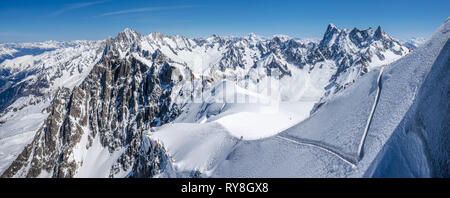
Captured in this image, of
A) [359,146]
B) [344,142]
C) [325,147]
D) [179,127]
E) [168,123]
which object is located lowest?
[168,123]

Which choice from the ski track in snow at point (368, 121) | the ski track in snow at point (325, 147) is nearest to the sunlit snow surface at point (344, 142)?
the ski track in snow at point (325, 147)

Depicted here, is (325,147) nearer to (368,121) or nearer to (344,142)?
(344,142)

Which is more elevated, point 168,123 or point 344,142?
point 344,142

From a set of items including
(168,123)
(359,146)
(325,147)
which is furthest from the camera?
(168,123)

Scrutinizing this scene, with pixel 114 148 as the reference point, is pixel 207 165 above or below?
above

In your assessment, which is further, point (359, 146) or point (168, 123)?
point (168, 123)

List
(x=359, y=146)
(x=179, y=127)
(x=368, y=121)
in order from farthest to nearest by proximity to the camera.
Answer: (x=179, y=127) < (x=368, y=121) < (x=359, y=146)

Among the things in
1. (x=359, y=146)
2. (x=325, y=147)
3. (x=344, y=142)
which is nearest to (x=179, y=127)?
(x=325, y=147)
